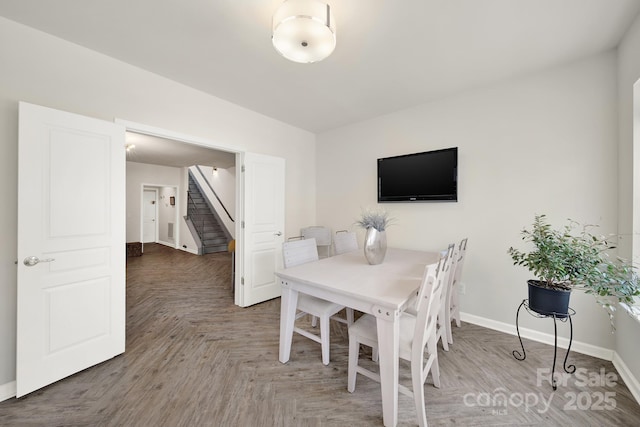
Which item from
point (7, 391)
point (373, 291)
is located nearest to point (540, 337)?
point (373, 291)

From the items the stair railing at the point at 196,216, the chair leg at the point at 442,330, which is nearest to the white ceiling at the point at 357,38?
the chair leg at the point at 442,330

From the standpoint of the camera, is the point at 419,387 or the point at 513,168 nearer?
the point at 419,387

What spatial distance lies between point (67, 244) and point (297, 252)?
6.00ft

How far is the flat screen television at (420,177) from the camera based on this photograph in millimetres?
2818

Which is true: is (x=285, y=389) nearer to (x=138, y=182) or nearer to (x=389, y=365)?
(x=389, y=365)

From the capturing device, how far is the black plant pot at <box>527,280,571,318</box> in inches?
67.6

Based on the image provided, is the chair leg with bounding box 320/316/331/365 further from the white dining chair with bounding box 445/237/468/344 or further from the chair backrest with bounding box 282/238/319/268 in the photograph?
the white dining chair with bounding box 445/237/468/344

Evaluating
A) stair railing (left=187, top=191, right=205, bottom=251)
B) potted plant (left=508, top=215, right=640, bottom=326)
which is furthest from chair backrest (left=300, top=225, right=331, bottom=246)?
stair railing (left=187, top=191, right=205, bottom=251)

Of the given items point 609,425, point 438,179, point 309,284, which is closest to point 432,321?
point 309,284

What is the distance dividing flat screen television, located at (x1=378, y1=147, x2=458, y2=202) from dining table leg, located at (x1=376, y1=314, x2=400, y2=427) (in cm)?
200

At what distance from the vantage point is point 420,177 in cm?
305

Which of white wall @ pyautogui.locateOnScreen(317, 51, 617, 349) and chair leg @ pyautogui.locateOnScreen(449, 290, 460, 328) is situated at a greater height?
white wall @ pyautogui.locateOnScreen(317, 51, 617, 349)

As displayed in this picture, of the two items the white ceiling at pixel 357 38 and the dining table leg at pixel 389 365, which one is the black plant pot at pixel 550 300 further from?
the white ceiling at pixel 357 38

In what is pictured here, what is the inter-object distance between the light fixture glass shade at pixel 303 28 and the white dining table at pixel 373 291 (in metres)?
1.63
